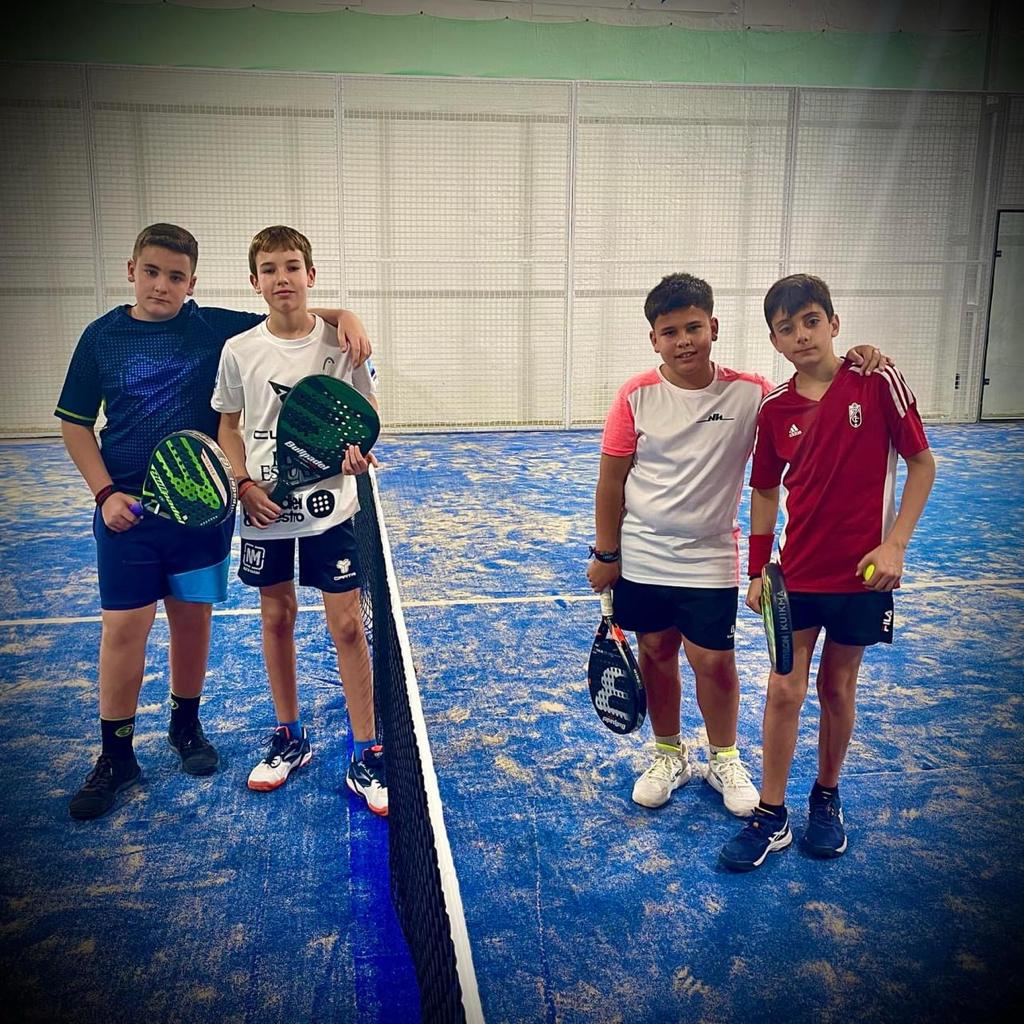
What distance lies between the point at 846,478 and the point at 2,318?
416 inches

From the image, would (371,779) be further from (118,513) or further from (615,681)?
(118,513)

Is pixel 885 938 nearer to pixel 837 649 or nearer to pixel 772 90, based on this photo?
pixel 837 649

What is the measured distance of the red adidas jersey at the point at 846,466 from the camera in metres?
2.59

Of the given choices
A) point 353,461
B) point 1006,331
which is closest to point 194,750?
point 353,461

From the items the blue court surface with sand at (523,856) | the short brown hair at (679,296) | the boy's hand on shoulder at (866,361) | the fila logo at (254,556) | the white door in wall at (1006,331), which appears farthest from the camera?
the white door in wall at (1006,331)

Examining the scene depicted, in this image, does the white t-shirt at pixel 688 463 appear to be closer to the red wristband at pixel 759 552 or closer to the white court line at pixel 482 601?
the red wristband at pixel 759 552

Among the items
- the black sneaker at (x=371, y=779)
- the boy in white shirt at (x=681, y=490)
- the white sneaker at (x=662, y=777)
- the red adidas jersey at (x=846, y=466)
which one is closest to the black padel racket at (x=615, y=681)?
the boy in white shirt at (x=681, y=490)

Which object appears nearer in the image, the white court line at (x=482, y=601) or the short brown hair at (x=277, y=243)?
the short brown hair at (x=277, y=243)

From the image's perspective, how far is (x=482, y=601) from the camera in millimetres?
5078

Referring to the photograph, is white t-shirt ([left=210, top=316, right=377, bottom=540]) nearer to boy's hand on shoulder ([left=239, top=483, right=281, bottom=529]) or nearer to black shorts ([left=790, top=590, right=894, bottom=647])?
boy's hand on shoulder ([left=239, top=483, right=281, bottom=529])

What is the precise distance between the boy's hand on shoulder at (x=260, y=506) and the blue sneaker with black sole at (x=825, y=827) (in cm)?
185

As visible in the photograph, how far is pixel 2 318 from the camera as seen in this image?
1059 centimetres

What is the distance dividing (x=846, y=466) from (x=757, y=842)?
1.10m

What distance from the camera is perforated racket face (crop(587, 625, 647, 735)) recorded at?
2803 mm
